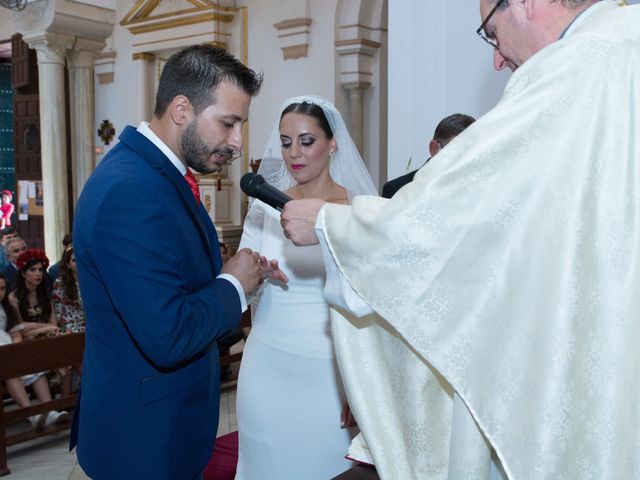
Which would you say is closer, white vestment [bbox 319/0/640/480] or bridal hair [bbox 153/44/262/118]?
white vestment [bbox 319/0/640/480]

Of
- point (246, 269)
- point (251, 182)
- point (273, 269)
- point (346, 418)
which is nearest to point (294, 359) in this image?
point (346, 418)

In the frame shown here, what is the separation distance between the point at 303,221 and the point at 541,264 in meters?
0.59

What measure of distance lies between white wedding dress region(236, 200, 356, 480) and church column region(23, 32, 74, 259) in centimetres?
986

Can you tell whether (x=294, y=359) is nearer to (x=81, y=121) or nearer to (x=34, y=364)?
(x=34, y=364)

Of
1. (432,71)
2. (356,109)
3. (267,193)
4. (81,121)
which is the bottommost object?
(267,193)

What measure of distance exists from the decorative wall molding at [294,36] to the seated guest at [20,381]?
235 inches

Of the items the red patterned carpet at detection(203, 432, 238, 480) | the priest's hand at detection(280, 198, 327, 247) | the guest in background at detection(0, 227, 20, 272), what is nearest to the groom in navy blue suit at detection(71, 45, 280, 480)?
the priest's hand at detection(280, 198, 327, 247)

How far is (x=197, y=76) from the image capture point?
1.91 m

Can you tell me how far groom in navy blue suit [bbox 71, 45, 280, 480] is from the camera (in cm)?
167

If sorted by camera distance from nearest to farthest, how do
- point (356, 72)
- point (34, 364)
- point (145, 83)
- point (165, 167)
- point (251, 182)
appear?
point (165, 167)
point (251, 182)
point (34, 364)
point (356, 72)
point (145, 83)

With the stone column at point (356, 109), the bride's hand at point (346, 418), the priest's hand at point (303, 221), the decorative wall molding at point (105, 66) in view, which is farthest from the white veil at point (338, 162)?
the decorative wall molding at point (105, 66)

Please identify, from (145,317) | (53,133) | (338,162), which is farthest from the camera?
(53,133)

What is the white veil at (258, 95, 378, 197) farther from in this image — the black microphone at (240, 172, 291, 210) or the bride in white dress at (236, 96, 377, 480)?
the black microphone at (240, 172, 291, 210)

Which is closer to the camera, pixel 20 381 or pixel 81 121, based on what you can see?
pixel 20 381
